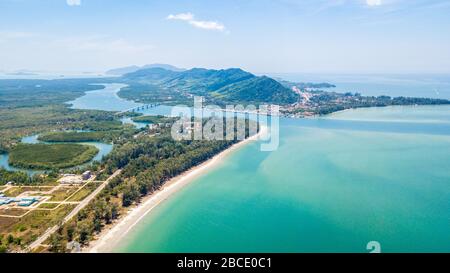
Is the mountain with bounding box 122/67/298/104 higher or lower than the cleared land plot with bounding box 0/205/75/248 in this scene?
higher

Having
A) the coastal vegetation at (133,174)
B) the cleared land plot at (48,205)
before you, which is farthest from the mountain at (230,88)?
the cleared land plot at (48,205)

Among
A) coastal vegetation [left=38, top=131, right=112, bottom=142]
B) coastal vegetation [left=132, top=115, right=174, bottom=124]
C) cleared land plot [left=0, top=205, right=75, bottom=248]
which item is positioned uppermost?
coastal vegetation [left=132, top=115, right=174, bottom=124]

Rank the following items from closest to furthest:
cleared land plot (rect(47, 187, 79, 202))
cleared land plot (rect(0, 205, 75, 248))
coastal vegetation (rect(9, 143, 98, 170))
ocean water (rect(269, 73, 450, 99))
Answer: cleared land plot (rect(0, 205, 75, 248)), cleared land plot (rect(47, 187, 79, 202)), coastal vegetation (rect(9, 143, 98, 170)), ocean water (rect(269, 73, 450, 99))

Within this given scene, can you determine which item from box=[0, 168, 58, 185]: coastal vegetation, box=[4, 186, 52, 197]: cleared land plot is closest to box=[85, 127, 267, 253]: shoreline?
box=[4, 186, 52, 197]: cleared land plot

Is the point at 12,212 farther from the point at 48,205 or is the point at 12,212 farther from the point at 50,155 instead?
the point at 50,155

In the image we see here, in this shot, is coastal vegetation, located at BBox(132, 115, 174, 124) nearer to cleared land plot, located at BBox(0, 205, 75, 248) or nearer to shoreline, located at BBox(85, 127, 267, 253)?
shoreline, located at BBox(85, 127, 267, 253)
